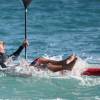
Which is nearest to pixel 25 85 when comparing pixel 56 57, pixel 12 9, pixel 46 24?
pixel 56 57

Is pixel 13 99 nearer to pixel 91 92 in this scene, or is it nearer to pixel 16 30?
pixel 91 92

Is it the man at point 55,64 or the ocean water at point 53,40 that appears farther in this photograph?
the man at point 55,64

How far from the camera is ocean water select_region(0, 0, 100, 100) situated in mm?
13969

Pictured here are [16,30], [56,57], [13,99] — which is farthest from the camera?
[16,30]

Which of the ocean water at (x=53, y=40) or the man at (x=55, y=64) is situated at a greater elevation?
the man at (x=55, y=64)

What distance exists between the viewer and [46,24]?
84.3ft

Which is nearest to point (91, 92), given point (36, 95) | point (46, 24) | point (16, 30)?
point (36, 95)

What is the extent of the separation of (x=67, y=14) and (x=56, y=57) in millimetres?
10184

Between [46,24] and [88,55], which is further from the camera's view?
[46,24]

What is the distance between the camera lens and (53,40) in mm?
21359

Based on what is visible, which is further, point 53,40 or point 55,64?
point 53,40

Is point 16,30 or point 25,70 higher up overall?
point 25,70

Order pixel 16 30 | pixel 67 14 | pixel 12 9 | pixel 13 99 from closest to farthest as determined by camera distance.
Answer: pixel 13 99 → pixel 16 30 → pixel 67 14 → pixel 12 9

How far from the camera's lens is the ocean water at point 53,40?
1397cm
